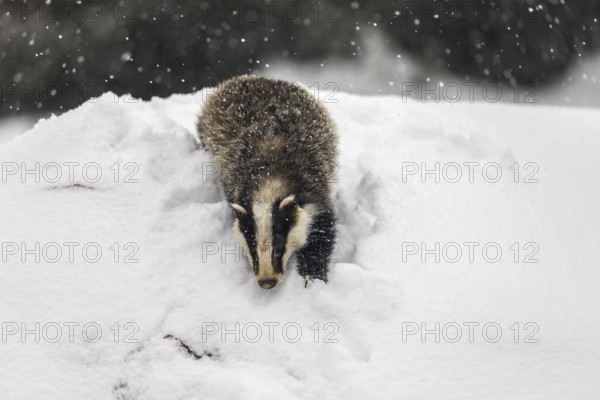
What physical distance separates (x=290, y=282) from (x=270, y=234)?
0.34 m

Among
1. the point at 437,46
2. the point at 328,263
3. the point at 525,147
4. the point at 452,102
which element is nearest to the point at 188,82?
the point at 437,46

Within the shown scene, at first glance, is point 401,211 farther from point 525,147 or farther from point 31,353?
point 31,353

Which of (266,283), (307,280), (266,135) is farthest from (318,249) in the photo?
(266,135)

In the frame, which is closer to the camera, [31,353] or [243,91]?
[31,353]

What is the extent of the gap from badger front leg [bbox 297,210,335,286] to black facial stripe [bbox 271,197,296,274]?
17 cm

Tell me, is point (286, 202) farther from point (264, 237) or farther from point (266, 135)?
point (266, 135)

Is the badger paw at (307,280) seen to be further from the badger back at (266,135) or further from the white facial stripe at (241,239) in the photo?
the badger back at (266,135)

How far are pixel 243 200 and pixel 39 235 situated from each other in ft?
4.51

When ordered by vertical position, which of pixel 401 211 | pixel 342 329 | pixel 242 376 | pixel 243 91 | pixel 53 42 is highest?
pixel 53 42

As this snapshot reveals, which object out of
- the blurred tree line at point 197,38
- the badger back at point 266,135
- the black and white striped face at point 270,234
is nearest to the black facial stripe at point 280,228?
the black and white striped face at point 270,234

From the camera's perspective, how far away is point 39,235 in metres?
3.96

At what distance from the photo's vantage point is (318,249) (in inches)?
156

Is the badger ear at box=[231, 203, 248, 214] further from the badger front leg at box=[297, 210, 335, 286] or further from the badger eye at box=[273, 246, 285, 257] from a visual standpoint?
the badger front leg at box=[297, 210, 335, 286]

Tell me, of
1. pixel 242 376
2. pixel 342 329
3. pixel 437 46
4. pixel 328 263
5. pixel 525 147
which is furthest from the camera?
pixel 437 46
